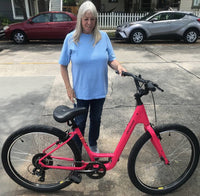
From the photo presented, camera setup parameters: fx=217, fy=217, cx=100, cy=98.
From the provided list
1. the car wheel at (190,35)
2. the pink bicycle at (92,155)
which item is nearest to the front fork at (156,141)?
the pink bicycle at (92,155)

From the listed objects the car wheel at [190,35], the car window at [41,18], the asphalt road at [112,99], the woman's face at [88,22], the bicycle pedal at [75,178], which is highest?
the woman's face at [88,22]

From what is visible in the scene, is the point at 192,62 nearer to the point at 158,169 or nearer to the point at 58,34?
the point at 158,169

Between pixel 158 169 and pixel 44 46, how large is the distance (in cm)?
914

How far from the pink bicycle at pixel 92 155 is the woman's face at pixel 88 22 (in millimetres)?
615

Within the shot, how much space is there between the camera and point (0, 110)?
418 cm

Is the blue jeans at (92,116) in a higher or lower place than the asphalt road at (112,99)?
higher

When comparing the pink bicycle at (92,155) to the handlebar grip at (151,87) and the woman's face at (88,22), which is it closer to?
the handlebar grip at (151,87)

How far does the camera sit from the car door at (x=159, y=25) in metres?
10.4

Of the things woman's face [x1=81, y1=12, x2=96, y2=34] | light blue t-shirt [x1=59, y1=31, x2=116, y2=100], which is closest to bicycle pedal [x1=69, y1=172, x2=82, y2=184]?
light blue t-shirt [x1=59, y1=31, x2=116, y2=100]

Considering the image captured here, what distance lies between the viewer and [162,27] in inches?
412

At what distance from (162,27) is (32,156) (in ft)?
32.1

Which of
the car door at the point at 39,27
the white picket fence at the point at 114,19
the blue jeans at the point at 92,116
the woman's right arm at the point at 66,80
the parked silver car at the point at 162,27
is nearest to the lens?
the woman's right arm at the point at 66,80

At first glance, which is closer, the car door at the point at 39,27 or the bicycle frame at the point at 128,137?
the bicycle frame at the point at 128,137

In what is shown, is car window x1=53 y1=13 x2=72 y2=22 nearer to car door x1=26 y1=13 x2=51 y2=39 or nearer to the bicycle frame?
car door x1=26 y1=13 x2=51 y2=39
